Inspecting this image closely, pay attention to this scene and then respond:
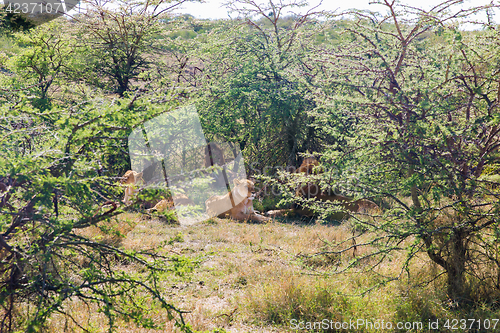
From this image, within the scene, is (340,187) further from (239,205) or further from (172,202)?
(172,202)

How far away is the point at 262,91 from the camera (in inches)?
428

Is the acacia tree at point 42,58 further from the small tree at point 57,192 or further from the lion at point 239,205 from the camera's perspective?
the small tree at point 57,192

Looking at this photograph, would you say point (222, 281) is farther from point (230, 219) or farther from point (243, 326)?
point (230, 219)

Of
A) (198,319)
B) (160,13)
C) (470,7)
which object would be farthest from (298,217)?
(160,13)

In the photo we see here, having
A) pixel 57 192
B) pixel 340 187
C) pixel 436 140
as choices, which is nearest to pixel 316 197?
pixel 340 187

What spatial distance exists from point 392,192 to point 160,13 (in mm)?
11435

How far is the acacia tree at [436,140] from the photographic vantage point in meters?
3.75

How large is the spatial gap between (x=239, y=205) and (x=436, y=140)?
19.9 ft

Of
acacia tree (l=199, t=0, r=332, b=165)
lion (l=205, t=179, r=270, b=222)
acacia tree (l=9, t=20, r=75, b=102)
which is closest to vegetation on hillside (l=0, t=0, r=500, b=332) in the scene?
lion (l=205, t=179, r=270, b=222)

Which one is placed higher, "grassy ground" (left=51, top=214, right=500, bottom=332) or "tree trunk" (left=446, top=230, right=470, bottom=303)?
"tree trunk" (left=446, top=230, right=470, bottom=303)

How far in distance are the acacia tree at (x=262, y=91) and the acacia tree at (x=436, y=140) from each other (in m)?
5.85

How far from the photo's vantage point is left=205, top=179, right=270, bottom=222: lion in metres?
9.14

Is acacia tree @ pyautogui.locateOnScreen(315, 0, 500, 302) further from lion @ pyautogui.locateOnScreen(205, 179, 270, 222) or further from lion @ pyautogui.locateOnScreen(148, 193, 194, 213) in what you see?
lion @ pyautogui.locateOnScreen(148, 193, 194, 213)

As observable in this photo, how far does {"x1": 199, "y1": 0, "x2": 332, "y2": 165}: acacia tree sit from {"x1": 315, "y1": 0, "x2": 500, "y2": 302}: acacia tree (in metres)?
5.85
